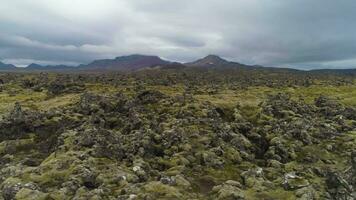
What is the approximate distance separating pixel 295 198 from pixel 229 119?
82.9 feet

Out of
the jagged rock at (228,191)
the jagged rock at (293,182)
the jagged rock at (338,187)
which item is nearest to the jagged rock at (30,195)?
the jagged rock at (228,191)

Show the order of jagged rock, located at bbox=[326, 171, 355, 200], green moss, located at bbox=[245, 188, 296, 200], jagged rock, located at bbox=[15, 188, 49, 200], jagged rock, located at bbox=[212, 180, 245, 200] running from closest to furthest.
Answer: jagged rock, located at bbox=[15, 188, 49, 200], jagged rock, located at bbox=[212, 180, 245, 200], green moss, located at bbox=[245, 188, 296, 200], jagged rock, located at bbox=[326, 171, 355, 200]

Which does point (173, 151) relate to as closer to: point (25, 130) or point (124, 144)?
point (124, 144)

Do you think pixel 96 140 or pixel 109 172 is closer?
pixel 109 172

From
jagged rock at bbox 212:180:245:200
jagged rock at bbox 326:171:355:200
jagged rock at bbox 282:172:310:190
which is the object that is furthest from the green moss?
jagged rock at bbox 326:171:355:200

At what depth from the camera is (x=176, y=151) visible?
38625 mm

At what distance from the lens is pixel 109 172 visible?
32.3 meters

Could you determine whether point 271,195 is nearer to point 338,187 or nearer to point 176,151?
point 338,187

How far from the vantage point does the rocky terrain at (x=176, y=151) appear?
98.6 feet

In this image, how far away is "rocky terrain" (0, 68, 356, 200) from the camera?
98.6 feet

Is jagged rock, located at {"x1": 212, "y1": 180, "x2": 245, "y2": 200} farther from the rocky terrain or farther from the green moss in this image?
the green moss

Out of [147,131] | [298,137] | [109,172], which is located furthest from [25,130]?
[298,137]

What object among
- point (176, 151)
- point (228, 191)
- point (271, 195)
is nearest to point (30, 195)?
point (228, 191)

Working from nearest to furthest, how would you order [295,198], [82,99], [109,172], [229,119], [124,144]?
1. [295,198]
2. [109,172]
3. [124,144]
4. [229,119]
5. [82,99]
